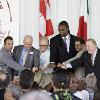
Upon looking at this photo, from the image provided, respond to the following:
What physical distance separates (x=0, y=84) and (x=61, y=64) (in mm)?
3452

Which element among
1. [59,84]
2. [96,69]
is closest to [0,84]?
[59,84]

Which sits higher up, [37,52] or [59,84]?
[37,52]

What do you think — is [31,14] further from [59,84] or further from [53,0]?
[59,84]

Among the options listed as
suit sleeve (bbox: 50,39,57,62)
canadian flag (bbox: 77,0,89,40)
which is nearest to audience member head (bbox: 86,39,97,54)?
suit sleeve (bbox: 50,39,57,62)

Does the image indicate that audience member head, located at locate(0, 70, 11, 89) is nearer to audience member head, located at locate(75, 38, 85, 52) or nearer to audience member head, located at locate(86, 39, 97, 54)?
audience member head, located at locate(86, 39, 97, 54)

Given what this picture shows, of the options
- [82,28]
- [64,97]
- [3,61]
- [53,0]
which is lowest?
[64,97]

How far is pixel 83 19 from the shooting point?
10.1 metres

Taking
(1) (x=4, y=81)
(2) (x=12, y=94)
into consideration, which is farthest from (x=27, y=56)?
(2) (x=12, y=94)

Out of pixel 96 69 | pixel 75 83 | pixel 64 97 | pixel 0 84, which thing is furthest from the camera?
pixel 96 69

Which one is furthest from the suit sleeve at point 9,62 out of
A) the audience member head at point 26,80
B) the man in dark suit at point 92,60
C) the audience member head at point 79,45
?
the audience member head at point 26,80

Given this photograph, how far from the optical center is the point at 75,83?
5.93 metres

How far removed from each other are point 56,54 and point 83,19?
1602 mm

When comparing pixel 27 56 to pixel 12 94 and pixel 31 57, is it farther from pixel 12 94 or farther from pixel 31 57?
pixel 12 94

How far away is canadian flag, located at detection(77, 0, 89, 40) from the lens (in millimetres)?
10078
